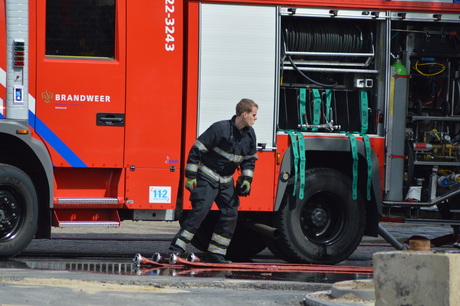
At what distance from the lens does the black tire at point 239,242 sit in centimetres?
1136

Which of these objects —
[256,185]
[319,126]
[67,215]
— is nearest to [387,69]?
[319,126]

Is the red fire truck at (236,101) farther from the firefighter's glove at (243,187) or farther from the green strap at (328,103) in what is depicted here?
the firefighter's glove at (243,187)

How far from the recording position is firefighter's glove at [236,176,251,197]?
9891mm

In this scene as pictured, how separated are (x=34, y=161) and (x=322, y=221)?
3.16 metres

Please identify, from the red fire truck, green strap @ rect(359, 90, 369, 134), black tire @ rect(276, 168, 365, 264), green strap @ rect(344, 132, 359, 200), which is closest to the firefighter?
the red fire truck

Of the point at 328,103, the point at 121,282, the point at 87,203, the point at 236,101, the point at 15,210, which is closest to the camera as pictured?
the point at 121,282

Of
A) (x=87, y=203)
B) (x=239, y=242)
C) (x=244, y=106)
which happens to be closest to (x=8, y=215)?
(x=87, y=203)

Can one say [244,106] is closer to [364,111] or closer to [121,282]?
[364,111]

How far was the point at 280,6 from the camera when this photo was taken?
10.4m

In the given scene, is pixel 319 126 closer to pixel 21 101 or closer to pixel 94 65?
pixel 94 65

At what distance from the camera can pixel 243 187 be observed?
389 inches

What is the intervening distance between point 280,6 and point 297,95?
3.27 ft

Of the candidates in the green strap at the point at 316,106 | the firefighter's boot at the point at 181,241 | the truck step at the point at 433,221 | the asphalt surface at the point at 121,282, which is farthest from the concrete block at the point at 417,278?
the truck step at the point at 433,221

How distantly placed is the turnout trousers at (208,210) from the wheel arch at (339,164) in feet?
2.01
